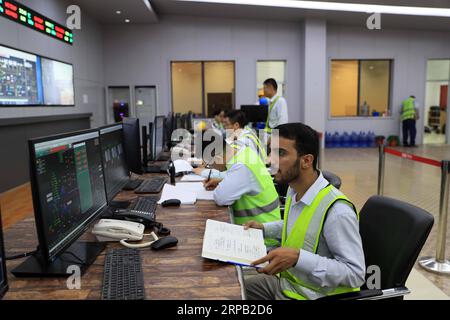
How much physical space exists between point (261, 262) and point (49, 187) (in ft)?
2.38

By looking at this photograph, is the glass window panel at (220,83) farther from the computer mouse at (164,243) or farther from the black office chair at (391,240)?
the computer mouse at (164,243)

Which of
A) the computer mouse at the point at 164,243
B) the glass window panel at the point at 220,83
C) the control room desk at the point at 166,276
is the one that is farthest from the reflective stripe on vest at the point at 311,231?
the glass window panel at the point at 220,83

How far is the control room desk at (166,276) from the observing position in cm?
110

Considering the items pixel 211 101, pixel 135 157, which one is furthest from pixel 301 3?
pixel 135 157

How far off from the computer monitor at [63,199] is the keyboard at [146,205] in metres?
0.34

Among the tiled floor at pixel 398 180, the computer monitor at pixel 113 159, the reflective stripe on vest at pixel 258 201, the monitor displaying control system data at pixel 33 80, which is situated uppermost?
the monitor displaying control system data at pixel 33 80

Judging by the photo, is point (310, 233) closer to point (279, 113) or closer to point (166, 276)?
point (166, 276)

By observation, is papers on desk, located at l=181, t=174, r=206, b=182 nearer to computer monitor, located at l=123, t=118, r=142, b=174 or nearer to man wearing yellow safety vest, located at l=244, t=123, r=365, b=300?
computer monitor, located at l=123, t=118, r=142, b=174

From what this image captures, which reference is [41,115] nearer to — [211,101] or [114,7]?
[114,7]

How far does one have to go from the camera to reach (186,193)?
2369 millimetres

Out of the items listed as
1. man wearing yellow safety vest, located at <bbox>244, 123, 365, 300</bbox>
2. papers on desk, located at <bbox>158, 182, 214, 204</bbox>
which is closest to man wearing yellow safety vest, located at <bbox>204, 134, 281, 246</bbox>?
papers on desk, located at <bbox>158, 182, 214, 204</bbox>

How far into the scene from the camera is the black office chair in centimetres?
139

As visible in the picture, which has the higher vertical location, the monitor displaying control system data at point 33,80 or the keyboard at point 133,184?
the monitor displaying control system data at point 33,80

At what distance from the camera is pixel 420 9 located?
9109mm
